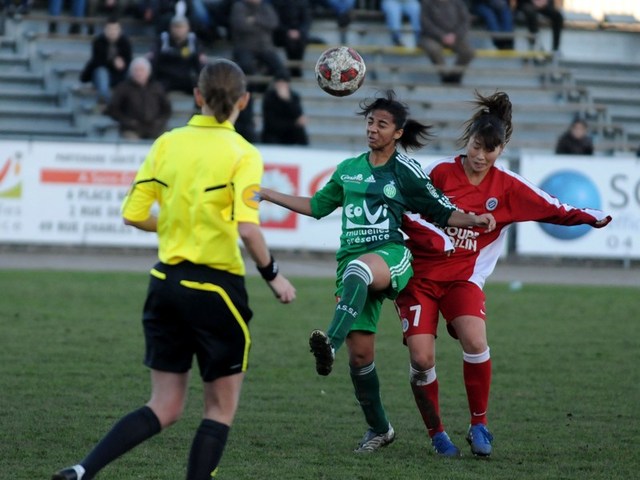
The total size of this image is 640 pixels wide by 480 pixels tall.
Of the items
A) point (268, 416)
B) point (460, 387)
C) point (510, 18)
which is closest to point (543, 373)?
point (460, 387)

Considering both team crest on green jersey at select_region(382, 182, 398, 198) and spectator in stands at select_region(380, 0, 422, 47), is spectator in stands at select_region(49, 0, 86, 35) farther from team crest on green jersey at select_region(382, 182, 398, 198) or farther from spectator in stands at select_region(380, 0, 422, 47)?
team crest on green jersey at select_region(382, 182, 398, 198)

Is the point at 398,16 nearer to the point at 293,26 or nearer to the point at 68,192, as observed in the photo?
the point at 293,26

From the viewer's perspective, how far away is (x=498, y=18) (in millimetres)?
23219

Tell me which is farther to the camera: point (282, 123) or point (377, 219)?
point (282, 123)

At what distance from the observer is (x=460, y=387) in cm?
900

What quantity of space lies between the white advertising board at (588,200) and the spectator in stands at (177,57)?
5205 mm

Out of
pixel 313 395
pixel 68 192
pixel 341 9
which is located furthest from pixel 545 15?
pixel 313 395

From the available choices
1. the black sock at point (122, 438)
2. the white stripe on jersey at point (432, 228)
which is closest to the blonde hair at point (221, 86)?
the black sock at point (122, 438)

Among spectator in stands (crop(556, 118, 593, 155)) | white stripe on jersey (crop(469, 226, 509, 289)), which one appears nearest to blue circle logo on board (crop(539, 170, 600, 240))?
spectator in stands (crop(556, 118, 593, 155))

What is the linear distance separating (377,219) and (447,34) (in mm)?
15285

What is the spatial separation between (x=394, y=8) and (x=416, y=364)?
1618 cm

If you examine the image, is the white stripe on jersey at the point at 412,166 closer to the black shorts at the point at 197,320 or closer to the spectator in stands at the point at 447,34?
the black shorts at the point at 197,320

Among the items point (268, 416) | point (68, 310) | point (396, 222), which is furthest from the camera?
point (68, 310)

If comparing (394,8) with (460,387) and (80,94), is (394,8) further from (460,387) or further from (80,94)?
(460,387)
